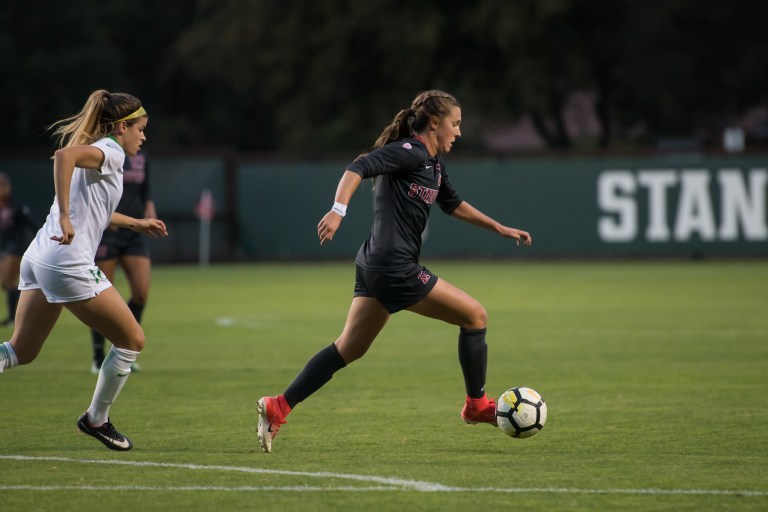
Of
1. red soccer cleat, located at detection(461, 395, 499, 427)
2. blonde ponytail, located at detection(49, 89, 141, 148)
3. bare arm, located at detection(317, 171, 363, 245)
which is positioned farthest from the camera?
red soccer cleat, located at detection(461, 395, 499, 427)

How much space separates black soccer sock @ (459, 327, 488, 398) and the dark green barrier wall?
76.1ft

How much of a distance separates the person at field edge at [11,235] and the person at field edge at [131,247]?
556 centimetres

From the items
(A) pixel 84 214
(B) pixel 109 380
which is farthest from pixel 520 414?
(A) pixel 84 214

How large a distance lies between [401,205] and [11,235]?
36.2 feet

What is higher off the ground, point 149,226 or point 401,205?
point 401,205

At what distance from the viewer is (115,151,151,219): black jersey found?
12.7 metres

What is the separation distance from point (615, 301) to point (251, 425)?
41.9 ft

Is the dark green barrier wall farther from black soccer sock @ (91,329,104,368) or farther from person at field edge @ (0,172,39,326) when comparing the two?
black soccer sock @ (91,329,104,368)

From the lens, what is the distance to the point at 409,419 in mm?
9797

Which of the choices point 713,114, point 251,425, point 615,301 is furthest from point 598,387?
point 713,114

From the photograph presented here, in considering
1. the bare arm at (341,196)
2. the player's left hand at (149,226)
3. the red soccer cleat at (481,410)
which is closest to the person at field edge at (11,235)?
the player's left hand at (149,226)

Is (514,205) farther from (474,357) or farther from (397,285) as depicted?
(397,285)

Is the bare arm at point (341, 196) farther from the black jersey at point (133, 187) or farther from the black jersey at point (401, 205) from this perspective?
the black jersey at point (133, 187)

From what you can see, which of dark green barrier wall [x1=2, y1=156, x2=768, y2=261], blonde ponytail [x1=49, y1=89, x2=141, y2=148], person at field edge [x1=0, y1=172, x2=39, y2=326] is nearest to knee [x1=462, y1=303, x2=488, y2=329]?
blonde ponytail [x1=49, y1=89, x2=141, y2=148]
